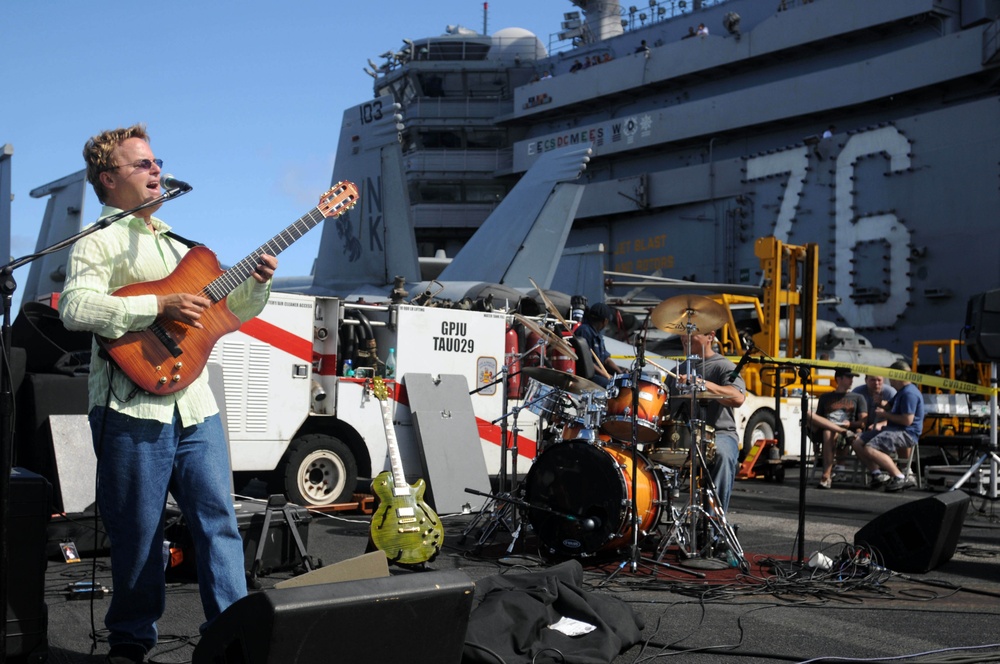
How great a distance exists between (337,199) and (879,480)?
10.8m

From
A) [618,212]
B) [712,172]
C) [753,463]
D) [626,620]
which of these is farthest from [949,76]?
[626,620]

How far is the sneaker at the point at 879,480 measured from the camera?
42.7 feet

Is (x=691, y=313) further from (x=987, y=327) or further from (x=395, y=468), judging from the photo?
(x=987, y=327)

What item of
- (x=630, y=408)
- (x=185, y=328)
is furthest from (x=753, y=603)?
(x=185, y=328)

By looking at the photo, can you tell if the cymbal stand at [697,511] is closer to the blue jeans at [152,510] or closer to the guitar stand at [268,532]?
the guitar stand at [268,532]

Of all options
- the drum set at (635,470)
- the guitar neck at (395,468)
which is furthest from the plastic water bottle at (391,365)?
the drum set at (635,470)

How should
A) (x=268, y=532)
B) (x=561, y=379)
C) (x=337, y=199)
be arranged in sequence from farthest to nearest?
1. (x=561, y=379)
2. (x=268, y=532)
3. (x=337, y=199)

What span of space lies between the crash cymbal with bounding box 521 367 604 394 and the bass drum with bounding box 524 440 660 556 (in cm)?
45

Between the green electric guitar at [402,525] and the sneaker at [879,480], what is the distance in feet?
26.8

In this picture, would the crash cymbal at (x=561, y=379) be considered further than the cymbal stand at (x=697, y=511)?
Yes

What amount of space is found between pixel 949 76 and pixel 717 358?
2253 centimetres

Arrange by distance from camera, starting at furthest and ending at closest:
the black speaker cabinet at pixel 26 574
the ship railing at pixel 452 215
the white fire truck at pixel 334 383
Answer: the ship railing at pixel 452 215, the white fire truck at pixel 334 383, the black speaker cabinet at pixel 26 574

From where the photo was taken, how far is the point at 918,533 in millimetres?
6672

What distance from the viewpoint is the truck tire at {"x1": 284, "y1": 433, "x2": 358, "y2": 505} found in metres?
9.10
